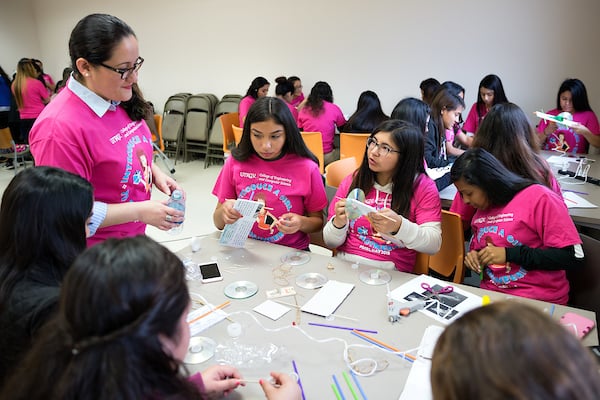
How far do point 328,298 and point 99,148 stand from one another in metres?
0.98

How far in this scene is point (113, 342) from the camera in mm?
663

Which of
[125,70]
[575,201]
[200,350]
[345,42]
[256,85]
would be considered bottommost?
[200,350]

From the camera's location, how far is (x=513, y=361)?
58 centimetres

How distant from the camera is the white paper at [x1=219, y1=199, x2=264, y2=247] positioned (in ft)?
5.75

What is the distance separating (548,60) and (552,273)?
12.7 feet

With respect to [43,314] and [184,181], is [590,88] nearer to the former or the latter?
[184,181]

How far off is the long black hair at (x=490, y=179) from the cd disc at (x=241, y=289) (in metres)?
0.99

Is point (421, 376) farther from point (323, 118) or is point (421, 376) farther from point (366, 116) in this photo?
point (323, 118)

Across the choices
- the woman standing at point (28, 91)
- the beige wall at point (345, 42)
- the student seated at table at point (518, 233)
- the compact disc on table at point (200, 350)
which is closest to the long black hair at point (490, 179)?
the student seated at table at point (518, 233)

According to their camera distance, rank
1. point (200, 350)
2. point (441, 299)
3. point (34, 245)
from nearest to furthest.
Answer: point (34, 245)
point (200, 350)
point (441, 299)

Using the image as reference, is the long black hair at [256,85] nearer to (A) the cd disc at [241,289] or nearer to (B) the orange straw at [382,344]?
(A) the cd disc at [241,289]

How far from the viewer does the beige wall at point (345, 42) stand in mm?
4512

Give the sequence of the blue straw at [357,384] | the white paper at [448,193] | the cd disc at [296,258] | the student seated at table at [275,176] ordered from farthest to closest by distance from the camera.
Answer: the white paper at [448,193] → the student seated at table at [275,176] → the cd disc at [296,258] → the blue straw at [357,384]

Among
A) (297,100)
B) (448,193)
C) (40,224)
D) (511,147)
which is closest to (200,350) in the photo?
(40,224)
